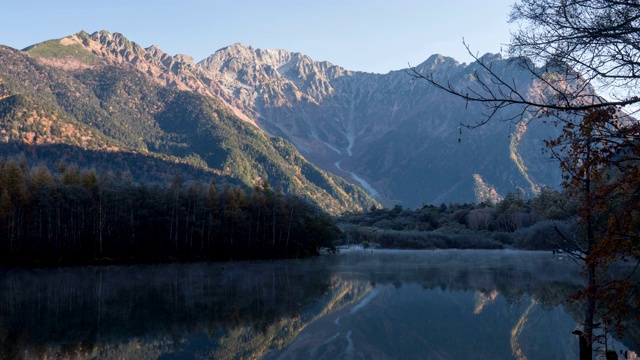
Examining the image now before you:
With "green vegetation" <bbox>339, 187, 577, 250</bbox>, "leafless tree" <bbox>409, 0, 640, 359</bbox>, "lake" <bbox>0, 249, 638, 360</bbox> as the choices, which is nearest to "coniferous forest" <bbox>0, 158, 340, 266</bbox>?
"lake" <bbox>0, 249, 638, 360</bbox>

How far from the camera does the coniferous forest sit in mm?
62969

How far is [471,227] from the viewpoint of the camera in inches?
5059

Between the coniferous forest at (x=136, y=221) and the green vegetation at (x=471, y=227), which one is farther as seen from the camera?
the green vegetation at (x=471, y=227)

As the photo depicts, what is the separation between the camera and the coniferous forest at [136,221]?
2479 inches

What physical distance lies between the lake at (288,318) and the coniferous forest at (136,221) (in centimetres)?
1773

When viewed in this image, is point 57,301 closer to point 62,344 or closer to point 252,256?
point 62,344

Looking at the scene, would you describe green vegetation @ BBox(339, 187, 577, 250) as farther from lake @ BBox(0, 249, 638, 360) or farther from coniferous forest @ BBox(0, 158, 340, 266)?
lake @ BBox(0, 249, 638, 360)

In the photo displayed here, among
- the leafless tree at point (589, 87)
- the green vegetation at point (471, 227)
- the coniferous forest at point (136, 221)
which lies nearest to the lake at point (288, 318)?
the leafless tree at point (589, 87)

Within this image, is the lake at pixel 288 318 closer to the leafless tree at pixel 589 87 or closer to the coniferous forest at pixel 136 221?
the leafless tree at pixel 589 87

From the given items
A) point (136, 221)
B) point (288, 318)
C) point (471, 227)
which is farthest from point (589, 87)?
point (471, 227)

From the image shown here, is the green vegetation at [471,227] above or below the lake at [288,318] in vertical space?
above

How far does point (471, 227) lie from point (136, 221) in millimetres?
81124

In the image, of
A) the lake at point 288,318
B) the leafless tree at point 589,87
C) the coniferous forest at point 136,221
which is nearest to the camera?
the leafless tree at point 589,87

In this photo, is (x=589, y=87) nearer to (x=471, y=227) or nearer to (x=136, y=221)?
(x=136, y=221)
